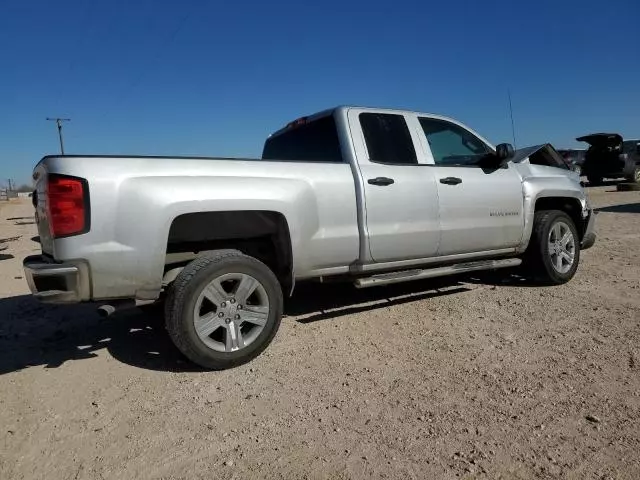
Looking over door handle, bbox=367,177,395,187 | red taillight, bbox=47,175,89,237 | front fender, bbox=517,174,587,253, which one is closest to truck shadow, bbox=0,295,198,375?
red taillight, bbox=47,175,89,237

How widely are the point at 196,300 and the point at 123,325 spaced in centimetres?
170

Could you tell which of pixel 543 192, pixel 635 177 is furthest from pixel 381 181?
pixel 635 177

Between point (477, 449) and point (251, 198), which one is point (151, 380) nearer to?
point (251, 198)

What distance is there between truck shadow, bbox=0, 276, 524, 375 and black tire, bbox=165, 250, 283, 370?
0.80 feet

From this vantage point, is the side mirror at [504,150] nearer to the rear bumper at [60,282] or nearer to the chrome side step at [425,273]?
the chrome side step at [425,273]

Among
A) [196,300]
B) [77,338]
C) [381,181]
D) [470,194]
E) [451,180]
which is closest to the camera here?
[196,300]

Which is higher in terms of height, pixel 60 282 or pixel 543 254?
pixel 60 282

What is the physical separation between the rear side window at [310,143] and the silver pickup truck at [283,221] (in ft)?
0.05

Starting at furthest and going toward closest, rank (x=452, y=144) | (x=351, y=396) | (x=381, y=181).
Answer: (x=452, y=144) < (x=381, y=181) < (x=351, y=396)

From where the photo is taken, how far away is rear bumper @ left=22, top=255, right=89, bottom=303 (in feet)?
9.60

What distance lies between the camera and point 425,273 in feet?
14.2

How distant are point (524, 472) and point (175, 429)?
5.89 ft

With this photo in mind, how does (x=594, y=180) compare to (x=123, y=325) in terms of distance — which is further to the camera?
(x=594, y=180)

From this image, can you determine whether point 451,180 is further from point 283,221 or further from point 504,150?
point 283,221
